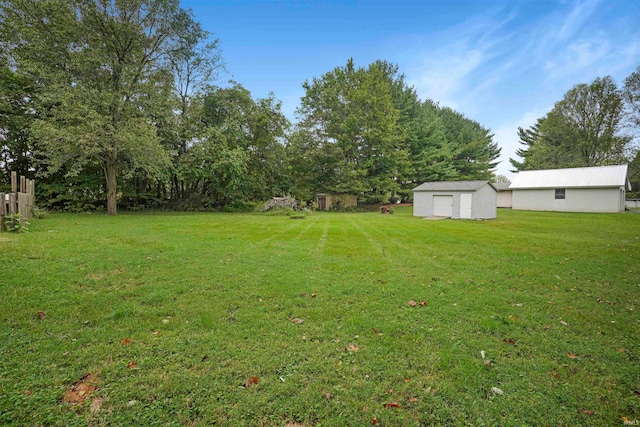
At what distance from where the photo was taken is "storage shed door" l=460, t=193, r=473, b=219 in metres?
18.3

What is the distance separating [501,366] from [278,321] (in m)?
2.44

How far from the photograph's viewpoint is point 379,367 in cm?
271

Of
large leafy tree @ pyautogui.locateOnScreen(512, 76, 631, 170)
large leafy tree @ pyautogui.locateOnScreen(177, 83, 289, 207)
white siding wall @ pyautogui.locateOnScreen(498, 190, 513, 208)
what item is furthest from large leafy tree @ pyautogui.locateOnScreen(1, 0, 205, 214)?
large leafy tree @ pyautogui.locateOnScreen(512, 76, 631, 170)

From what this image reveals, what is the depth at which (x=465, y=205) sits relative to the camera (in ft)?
60.4

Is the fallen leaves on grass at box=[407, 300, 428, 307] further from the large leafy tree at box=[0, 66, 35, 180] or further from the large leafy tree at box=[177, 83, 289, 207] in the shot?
the large leafy tree at box=[0, 66, 35, 180]

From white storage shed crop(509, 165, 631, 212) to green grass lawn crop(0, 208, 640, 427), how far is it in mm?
22910

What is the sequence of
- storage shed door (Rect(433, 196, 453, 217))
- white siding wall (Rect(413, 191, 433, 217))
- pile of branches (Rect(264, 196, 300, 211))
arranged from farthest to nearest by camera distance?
pile of branches (Rect(264, 196, 300, 211)), white siding wall (Rect(413, 191, 433, 217)), storage shed door (Rect(433, 196, 453, 217))

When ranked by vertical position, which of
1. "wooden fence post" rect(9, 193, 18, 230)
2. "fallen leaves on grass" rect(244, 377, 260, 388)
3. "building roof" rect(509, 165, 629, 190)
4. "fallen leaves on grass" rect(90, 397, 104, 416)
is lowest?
"fallen leaves on grass" rect(90, 397, 104, 416)

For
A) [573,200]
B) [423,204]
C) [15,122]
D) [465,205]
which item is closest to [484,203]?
[465,205]

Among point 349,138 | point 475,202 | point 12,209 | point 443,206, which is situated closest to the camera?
point 12,209

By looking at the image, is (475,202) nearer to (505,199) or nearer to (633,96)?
(505,199)

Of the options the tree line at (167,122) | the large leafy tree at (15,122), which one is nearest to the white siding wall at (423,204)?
the tree line at (167,122)

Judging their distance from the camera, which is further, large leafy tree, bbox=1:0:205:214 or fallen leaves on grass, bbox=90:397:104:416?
large leafy tree, bbox=1:0:205:214

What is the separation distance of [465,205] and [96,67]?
2230cm
